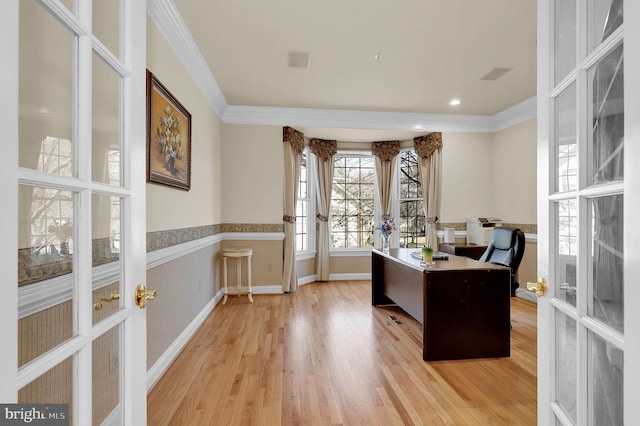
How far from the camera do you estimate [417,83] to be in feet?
13.1

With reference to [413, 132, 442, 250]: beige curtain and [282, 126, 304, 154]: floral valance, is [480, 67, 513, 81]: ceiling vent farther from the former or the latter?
[282, 126, 304, 154]: floral valance

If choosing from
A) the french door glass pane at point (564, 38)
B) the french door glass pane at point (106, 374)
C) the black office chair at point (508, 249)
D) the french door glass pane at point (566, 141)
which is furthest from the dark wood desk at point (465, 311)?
the french door glass pane at point (106, 374)

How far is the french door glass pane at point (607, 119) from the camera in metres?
0.80

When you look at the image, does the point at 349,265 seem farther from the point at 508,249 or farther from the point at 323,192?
the point at 508,249

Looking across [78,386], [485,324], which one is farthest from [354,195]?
[78,386]

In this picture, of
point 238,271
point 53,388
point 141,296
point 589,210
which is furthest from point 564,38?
point 238,271

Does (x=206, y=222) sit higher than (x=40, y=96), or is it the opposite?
(x=40, y=96)

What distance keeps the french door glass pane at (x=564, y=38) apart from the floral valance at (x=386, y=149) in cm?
496

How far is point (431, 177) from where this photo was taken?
18.2 ft

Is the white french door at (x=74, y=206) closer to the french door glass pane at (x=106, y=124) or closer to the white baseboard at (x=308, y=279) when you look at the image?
the french door glass pane at (x=106, y=124)

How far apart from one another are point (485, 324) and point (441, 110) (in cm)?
344

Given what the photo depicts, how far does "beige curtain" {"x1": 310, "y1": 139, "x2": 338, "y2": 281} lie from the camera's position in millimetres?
5898

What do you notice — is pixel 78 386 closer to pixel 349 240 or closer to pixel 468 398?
pixel 468 398

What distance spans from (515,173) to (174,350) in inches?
201
